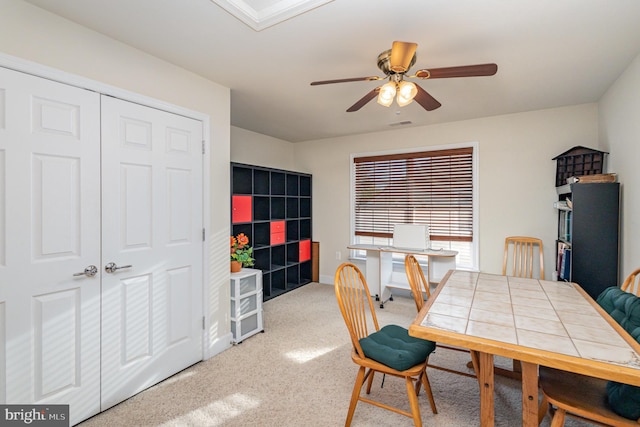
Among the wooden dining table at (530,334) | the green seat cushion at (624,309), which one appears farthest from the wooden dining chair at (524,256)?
the green seat cushion at (624,309)

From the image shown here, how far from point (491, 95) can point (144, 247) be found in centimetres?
343

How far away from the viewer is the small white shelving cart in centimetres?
289

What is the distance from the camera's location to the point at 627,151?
2.46 m

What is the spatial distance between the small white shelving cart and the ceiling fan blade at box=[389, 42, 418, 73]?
2216 millimetres

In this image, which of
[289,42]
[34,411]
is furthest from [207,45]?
[34,411]

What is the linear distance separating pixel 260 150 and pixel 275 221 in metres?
→ 1.18

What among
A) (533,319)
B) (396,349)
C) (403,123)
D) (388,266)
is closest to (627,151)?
(533,319)

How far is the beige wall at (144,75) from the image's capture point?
1667mm

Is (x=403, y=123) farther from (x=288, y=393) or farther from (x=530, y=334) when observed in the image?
(x=288, y=393)

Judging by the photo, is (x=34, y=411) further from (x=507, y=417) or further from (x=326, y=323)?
(x=507, y=417)

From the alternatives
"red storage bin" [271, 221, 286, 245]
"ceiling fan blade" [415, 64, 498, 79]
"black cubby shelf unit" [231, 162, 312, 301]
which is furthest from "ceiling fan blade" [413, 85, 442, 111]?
"red storage bin" [271, 221, 286, 245]

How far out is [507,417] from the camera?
1905 mm

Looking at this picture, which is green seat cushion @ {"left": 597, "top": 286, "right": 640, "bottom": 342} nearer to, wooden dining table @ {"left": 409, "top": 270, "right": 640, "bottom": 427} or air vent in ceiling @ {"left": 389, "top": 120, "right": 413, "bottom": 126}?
wooden dining table @ {"left": 409, "top": 270, "right": 640, "bottom": 427}

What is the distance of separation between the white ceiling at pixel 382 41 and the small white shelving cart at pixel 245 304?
183cm
